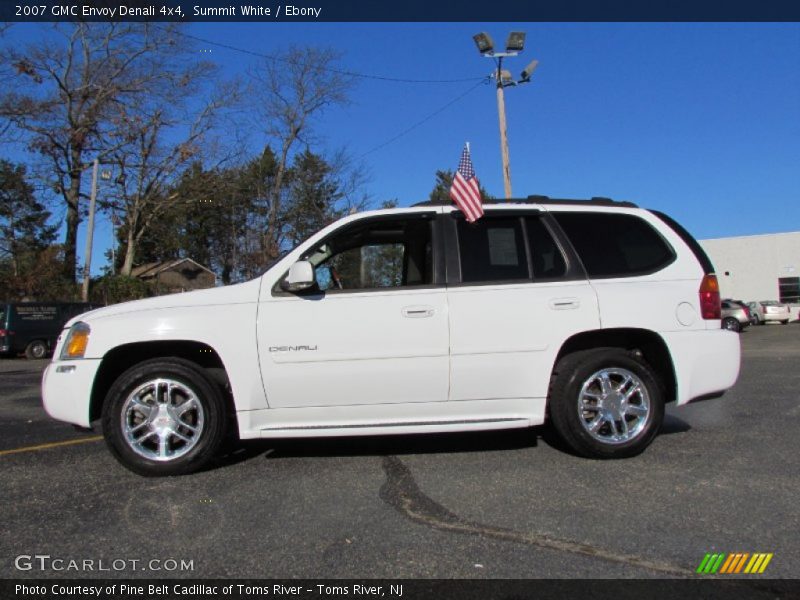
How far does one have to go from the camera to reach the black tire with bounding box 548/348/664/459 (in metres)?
4.63

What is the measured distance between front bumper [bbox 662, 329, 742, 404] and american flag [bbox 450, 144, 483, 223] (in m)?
1.65

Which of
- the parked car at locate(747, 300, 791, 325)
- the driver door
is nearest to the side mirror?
the driver door

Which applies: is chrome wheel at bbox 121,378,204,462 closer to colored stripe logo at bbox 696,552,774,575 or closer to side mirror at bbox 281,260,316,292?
side mirror at bbox 281,260,316,292

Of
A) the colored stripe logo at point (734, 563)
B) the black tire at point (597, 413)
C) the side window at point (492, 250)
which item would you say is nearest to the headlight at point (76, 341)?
the side window at point (492, 250)

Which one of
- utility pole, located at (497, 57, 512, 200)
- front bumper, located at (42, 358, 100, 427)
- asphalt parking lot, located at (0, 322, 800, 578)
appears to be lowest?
asphalt parking lot, located at (0, 322, 800, 578)

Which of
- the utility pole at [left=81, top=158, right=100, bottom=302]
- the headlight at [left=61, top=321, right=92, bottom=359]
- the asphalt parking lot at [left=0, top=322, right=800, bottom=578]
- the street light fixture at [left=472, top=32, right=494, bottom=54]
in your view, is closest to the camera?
the asphalt parking lot at [left=0, top=322, right=800, bottom=578]

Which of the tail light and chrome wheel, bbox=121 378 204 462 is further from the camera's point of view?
the tail light

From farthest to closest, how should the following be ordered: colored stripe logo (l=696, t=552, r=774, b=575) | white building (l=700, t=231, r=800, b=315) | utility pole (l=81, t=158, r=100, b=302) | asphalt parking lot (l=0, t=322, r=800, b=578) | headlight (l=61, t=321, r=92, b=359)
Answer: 1. white building (l=700, t=231, r=800, b=315)
2. utility pole (l=81, t=158, r=100, b=302)
3. headlight (l=61, t=321, r=92, b=359)
4. asphalt parking lot (l=0, t=322, r=800, b=578)
5. colored stripe logo (l=696, t=552, r=774, b=575)

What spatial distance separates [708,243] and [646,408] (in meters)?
47.6

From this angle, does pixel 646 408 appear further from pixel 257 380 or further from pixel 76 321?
pixel 76 321

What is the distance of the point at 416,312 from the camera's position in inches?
179

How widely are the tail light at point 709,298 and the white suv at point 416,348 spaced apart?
0.01 meters

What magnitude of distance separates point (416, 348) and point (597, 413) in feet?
4.58

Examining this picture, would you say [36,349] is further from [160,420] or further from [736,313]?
[736,313]
